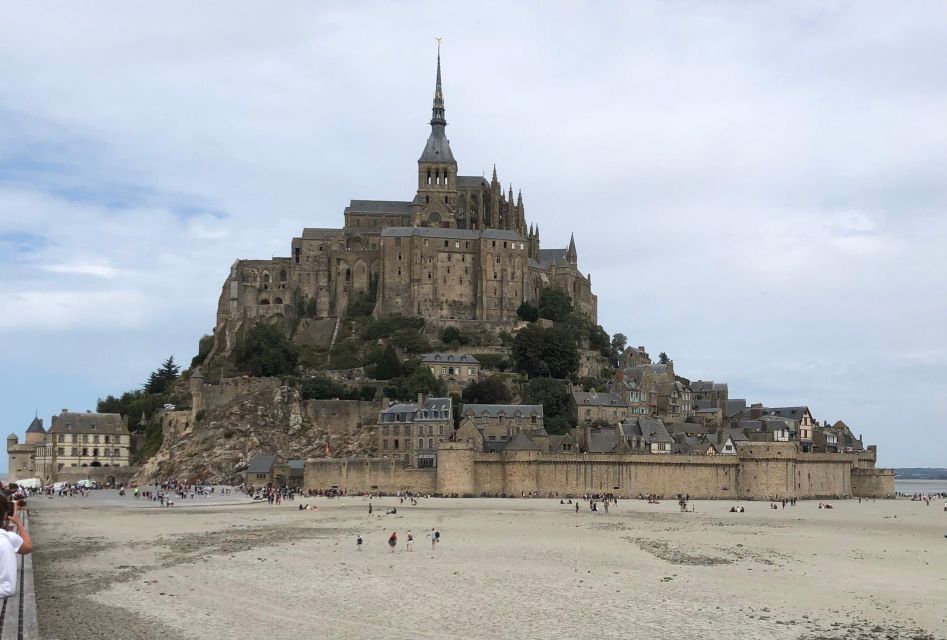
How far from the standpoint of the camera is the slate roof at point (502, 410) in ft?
224

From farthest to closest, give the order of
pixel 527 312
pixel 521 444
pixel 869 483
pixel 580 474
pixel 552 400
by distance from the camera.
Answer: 1. pixel 527 312
2. pixel 552 400
3. pixel 869 483
4. pixel 521 444
5. pixel 580 474

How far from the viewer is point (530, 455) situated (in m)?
62.4

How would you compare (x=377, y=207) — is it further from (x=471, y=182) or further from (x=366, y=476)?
(x=366, y=476)

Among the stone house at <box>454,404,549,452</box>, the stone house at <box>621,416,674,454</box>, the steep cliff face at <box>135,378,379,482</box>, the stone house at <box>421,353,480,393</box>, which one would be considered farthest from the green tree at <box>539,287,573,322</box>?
the steep cliff face at <box>135,378,379,482</box>

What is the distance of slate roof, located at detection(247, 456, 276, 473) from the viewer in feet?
218

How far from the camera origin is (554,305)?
87625mm

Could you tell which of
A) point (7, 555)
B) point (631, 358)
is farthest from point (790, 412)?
point (7, 555)

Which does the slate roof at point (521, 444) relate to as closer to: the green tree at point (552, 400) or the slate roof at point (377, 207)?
the green tree at point (552, 400)

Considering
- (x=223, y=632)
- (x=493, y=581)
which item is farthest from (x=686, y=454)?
(x=223, y=632)

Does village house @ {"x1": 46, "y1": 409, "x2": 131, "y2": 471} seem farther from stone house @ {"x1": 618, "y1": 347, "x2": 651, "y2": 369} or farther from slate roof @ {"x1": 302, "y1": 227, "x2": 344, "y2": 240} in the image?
stone house @ {"x1": 618, "y1": 347, "x2": 651, "y2": 369}

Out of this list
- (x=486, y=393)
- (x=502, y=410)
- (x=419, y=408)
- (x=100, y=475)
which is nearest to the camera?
(x=419, y=408)

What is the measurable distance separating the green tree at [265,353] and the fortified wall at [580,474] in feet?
55.4

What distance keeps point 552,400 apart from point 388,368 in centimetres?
1266

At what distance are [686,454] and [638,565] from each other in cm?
3583
